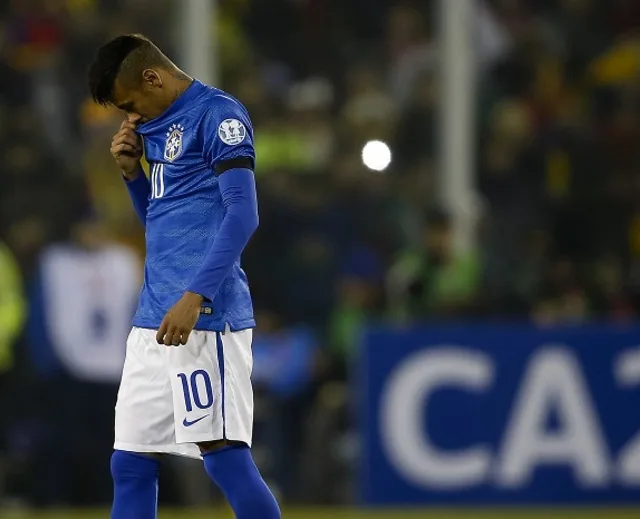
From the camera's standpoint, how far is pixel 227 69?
38.3 ft

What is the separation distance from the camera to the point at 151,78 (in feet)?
16.5

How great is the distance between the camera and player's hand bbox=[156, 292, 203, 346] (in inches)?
187

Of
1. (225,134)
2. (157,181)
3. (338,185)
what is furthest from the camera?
(338,185)

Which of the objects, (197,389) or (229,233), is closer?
(229,233)

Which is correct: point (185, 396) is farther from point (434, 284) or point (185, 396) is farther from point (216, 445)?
point (434, 284)

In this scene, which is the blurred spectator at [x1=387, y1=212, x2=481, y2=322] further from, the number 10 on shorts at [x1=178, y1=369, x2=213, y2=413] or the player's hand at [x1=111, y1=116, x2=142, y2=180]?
the number 10 on shorts at [x1=178, y1=369, x2=213, y2=413]

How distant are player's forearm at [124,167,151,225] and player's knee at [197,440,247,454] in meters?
0.86

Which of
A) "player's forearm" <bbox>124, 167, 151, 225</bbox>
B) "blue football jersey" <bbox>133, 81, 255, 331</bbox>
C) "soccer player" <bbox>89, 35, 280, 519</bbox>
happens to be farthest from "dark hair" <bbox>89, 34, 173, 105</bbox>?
"player's forearm" <bbox>124, 167, 151, 225</bbox>

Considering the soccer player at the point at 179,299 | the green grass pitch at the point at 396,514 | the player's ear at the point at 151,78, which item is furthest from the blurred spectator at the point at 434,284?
the player's ear at the point at 151,78

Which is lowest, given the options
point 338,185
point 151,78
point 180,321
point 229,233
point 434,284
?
point 434,284

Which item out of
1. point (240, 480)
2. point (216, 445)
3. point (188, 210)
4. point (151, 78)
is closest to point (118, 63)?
point (151, 78)

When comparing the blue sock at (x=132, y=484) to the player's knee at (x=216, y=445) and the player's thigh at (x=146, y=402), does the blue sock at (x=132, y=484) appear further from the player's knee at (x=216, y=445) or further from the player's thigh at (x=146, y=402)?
the player's knee at (x=216, y=445)

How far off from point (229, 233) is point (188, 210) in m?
0.27

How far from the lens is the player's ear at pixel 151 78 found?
5.02 m
